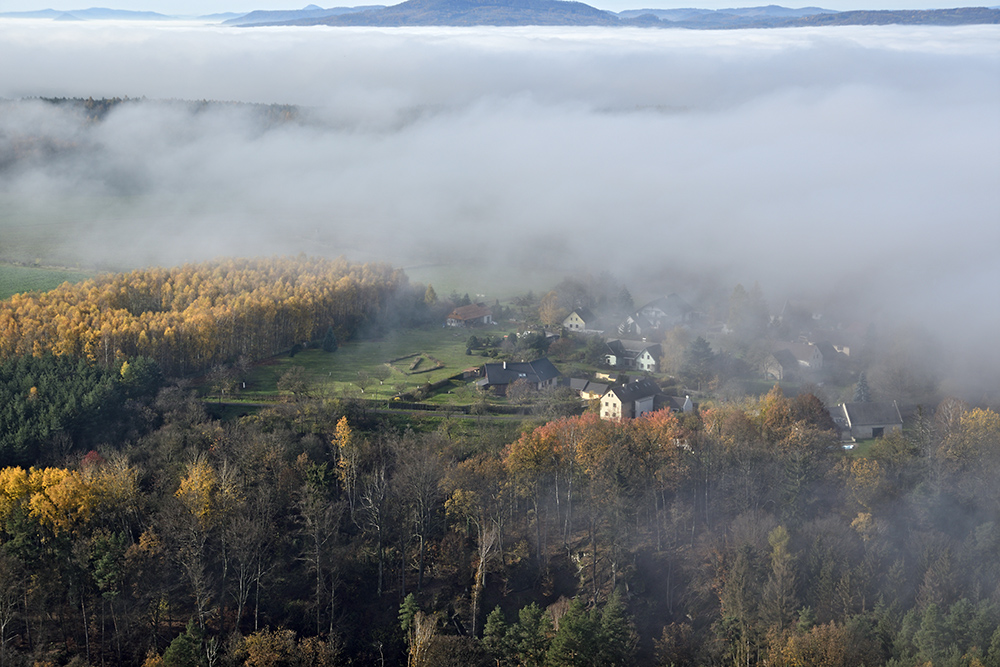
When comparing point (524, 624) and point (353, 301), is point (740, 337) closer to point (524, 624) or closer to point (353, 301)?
point (353, 301)

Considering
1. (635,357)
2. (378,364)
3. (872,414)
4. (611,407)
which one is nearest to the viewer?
(872,414)

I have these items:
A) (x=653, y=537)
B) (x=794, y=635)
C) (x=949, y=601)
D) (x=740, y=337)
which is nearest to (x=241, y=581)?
(x=653, y=537)

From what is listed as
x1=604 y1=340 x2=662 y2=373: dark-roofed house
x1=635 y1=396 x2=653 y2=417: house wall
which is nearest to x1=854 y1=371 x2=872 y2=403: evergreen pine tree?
x1=635 y1=396 x2=653 y2=417: house wall

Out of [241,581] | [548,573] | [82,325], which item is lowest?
[548,573]

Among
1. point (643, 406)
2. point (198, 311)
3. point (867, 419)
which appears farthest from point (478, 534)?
point (198, 311)

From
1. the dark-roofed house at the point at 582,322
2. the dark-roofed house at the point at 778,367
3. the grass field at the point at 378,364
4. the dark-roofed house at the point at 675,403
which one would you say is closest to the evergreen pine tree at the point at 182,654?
the grass field at the point at 378,364

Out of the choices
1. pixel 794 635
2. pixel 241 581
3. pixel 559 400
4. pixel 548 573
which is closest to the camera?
pixel 794 635

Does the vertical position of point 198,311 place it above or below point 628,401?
above

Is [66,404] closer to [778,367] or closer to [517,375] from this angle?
[517,375]
